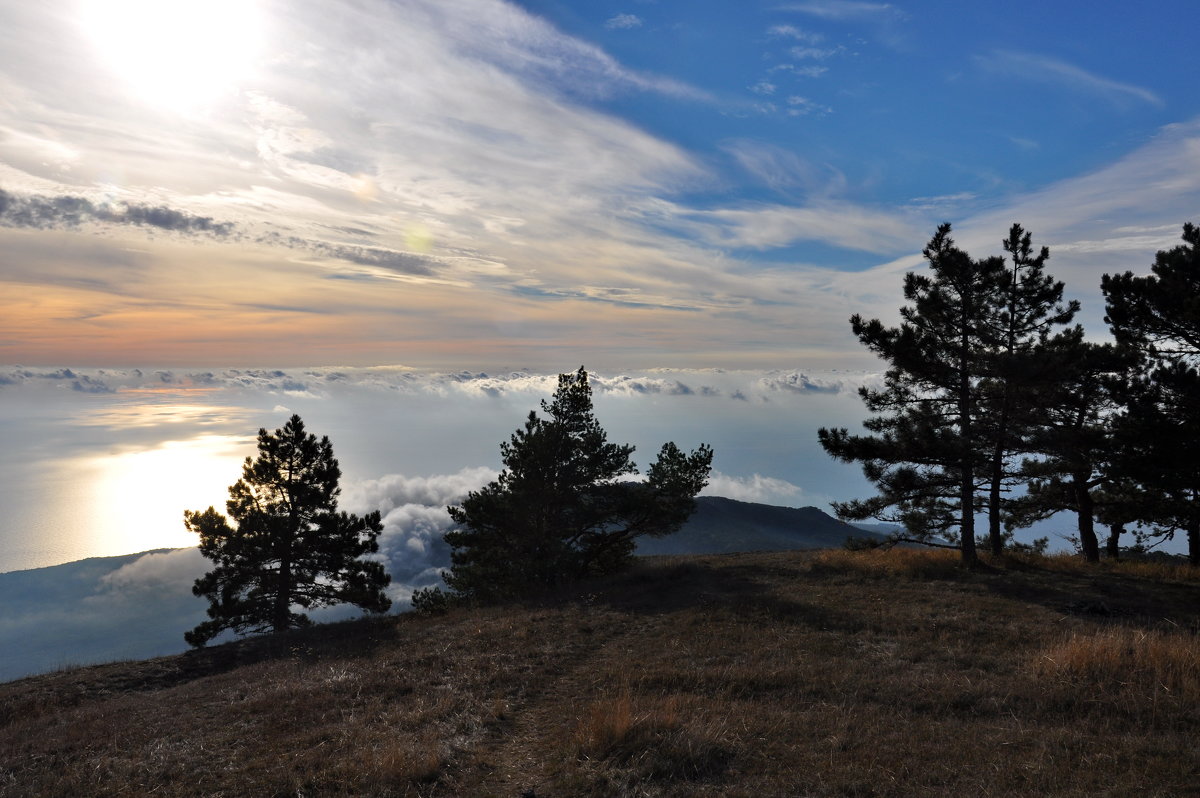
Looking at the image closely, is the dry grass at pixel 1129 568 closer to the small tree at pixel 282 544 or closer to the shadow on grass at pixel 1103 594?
the shadow on grass at pixel 1103 594

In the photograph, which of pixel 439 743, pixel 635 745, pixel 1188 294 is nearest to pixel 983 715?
pixel 635 745

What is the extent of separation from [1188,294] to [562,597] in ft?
75.3

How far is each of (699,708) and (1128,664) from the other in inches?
281

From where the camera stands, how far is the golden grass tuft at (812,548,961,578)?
70.1 ft

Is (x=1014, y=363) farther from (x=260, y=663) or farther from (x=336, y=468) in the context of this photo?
(x=336, y=468)

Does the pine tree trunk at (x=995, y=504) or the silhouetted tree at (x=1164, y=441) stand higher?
the silhouetted tree at (x=1164, y=441)

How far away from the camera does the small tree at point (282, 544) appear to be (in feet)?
97.9

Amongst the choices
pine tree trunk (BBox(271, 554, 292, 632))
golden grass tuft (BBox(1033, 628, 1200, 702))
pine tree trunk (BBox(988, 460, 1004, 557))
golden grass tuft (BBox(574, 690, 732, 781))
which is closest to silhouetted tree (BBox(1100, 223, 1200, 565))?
pine tree trunk (BBox(988, 460, 1004, 557))

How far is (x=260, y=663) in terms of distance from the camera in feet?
62.2

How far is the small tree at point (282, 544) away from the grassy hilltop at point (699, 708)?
1120 cm

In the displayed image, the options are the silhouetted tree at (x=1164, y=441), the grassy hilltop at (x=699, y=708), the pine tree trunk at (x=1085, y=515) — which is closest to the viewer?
the grassy hilltop at (x=699, y=708)

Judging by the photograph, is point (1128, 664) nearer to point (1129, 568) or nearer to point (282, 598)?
point (1129, 568)

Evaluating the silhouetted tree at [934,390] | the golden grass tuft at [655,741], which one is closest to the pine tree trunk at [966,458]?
the silhouetted tree at [934,390]

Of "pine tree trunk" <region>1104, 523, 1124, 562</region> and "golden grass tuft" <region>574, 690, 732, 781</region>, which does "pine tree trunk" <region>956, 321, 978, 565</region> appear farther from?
"golden grass tuft" <region>574, 690, 732, 781</region>
